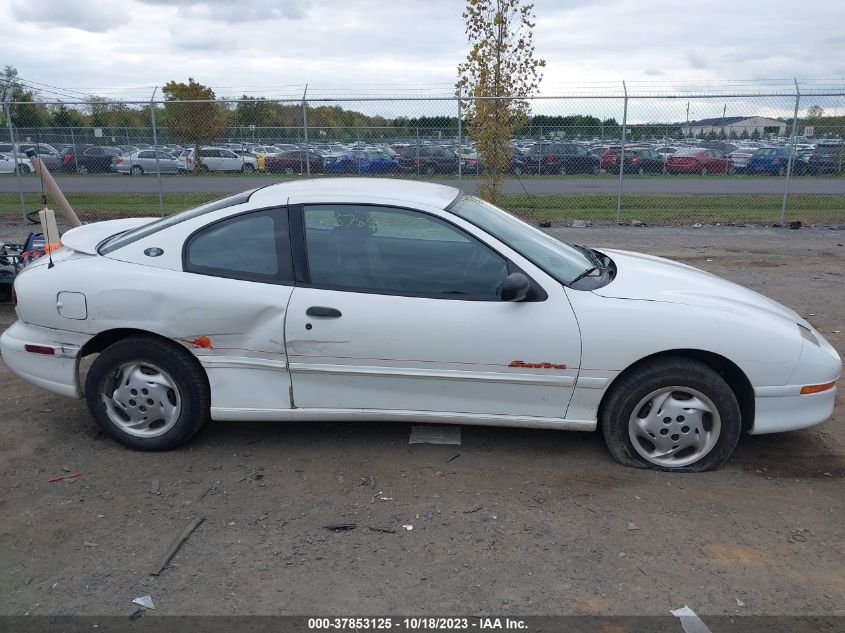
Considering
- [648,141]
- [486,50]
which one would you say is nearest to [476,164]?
[486,50]

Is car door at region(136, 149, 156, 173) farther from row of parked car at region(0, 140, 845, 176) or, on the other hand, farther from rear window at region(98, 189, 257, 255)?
rear window at region(98, 189, 257, 255)

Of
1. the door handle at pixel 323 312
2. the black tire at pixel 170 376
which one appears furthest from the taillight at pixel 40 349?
the door handle at pixel 323 312

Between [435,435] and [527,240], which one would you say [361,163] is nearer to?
[527,240]

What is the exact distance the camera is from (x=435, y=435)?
4.56 metres

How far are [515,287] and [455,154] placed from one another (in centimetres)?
1008

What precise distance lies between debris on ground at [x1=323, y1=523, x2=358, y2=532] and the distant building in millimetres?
11933

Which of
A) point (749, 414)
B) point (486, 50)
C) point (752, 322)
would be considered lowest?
point (749, 414)

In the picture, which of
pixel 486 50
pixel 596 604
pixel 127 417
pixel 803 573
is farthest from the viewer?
pixel 486 50

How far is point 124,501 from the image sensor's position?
381 cm

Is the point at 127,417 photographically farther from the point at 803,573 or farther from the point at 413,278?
the point at 803,573

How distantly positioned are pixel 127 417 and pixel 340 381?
1326 millimetres

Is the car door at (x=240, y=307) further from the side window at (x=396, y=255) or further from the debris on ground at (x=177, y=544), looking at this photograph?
the debris on ground at (x=177, y=544)

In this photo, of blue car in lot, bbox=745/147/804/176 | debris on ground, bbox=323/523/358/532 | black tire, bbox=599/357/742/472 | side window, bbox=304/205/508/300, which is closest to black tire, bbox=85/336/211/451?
side window, bbox=304/205/508/300

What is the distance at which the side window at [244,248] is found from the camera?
414cm
